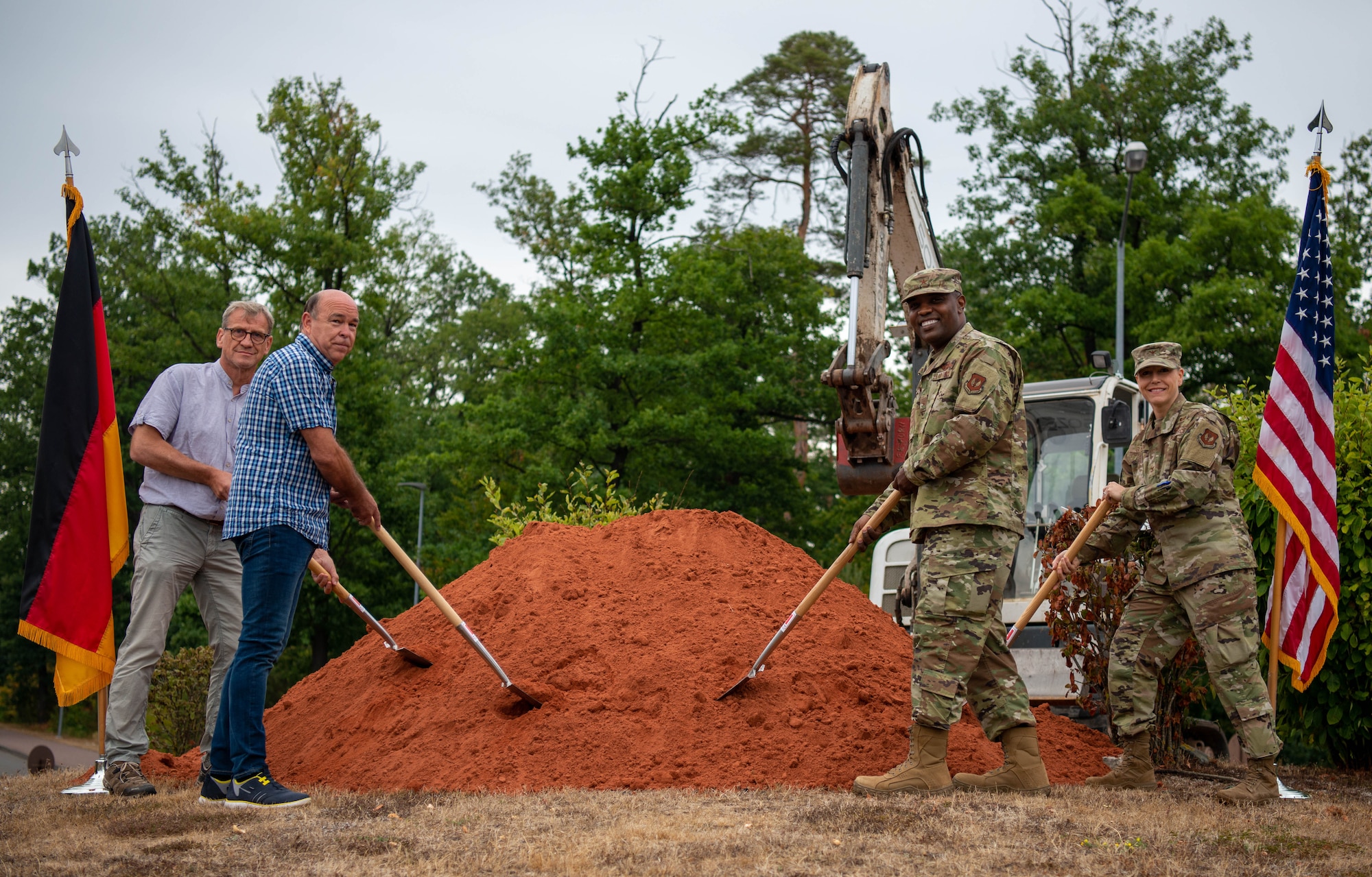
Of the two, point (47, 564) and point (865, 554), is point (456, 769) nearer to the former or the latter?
point (47, 564)

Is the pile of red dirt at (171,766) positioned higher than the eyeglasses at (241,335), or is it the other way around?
the eyeglasses at (241,335)

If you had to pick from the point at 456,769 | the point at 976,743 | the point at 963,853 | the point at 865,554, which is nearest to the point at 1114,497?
the point at 976,743

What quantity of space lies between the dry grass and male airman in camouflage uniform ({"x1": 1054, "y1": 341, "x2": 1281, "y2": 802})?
0.47 metres

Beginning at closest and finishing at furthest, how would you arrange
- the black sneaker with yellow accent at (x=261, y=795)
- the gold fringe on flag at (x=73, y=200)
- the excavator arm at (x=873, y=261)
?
the black sneaker with yellow accent at (x=261, y=795) → the gold fringe on flag at (x=73, y=200) → the excavator arm at (x=873, y=261)

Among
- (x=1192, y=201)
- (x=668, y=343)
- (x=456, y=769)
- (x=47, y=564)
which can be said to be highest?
(x=1192, y=201)

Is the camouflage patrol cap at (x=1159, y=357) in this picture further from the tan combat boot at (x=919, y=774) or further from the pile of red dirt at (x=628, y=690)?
the tan combat boot at (x=919, y=774)

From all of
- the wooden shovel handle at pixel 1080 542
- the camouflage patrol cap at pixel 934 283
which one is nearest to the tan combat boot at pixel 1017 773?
the wooden shovel handle at pixel 1080 542

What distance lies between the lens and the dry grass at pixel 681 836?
345 centimetres

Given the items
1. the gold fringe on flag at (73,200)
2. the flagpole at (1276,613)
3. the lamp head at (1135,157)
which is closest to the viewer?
the gold fringe on flag at (73,200)

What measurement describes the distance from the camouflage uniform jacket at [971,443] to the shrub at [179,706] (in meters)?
4.76

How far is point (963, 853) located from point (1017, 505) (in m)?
1.73

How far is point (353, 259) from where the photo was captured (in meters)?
25.5

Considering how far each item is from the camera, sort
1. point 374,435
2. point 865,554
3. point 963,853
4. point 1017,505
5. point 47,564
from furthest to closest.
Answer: point 374,435 < point 865,554 < point 47,564 < point 1017,505 < point 963,853

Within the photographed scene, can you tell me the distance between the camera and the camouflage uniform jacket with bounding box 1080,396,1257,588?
17.4 ft
